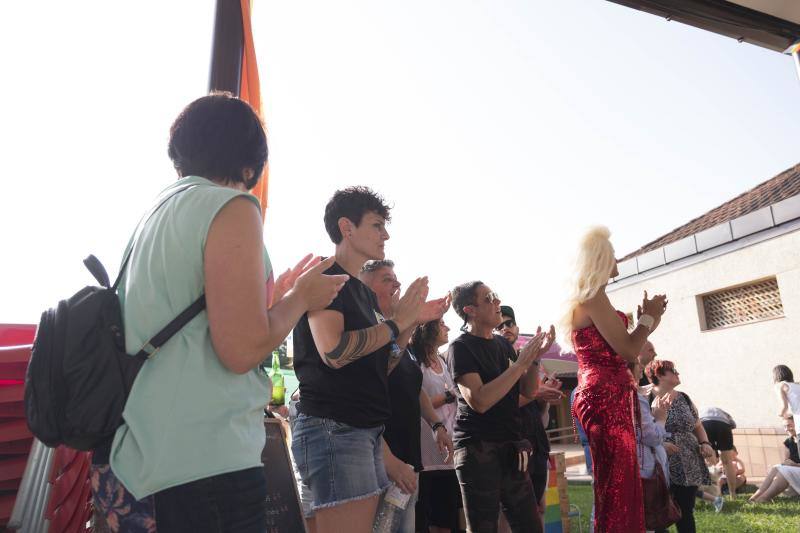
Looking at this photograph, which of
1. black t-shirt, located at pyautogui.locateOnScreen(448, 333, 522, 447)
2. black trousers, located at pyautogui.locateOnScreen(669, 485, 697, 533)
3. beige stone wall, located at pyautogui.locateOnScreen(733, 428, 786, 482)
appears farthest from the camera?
beige stone wall, located at pyautogui.locateOnScreen(733, 428, 786, 482)

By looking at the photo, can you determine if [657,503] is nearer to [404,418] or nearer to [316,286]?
[404,418]

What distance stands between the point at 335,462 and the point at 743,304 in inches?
446

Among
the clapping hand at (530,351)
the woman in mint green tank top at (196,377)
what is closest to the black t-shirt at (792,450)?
the clapping hand at (530,351)

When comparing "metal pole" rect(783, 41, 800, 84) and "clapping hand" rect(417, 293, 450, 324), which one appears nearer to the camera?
"clapping hand" rect(417, 293, 450, 324)

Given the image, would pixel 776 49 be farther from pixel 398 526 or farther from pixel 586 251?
pixel 398 526

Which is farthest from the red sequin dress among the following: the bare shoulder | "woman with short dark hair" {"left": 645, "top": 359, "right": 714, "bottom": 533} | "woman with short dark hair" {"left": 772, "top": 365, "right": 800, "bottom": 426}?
"woman with short dark hair" {"left": 772, "top": 365, "right": 800, "bottom": 426}

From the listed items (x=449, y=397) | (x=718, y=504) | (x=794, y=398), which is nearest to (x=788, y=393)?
(x=794, y=398)

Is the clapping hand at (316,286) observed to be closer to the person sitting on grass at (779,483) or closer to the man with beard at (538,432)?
the man with beard at (538,432)

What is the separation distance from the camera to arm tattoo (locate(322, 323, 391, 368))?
204 centimetres

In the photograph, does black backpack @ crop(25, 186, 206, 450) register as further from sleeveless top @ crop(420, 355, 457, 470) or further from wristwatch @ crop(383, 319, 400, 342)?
sleeveless top @ crop(420, 355, 457, 470)

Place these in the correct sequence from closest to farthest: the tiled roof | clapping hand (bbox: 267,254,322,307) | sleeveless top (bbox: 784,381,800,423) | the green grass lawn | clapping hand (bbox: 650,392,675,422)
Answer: clapping hand (bbox: 267,254,322,307) < clapping hand (bbox: 650,392,675,422) < the green grass lawn < sleeveless top (bbox: 784,381,800,423) < the tiled roof

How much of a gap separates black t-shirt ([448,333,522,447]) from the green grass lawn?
10.3 ft

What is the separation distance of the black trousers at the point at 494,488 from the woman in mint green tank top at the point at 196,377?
1.93 meters

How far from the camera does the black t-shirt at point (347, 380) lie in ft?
6.81
